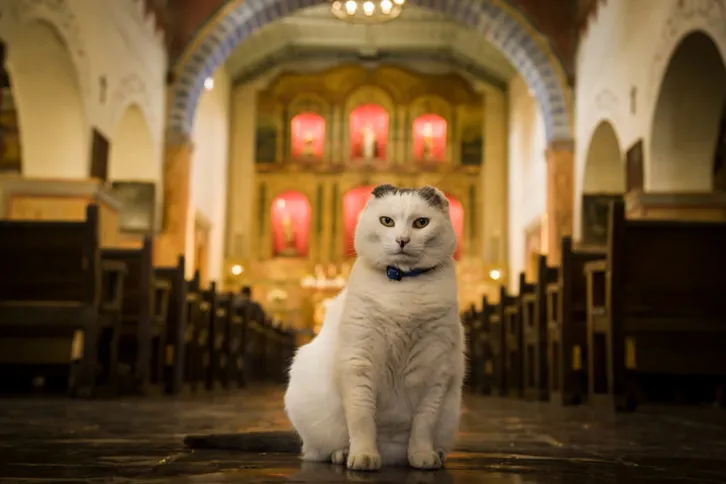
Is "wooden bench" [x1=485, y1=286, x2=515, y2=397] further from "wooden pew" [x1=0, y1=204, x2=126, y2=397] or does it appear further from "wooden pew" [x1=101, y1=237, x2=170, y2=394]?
"wooden pew" [x1=0, y1=204, x2=126, y2=397]

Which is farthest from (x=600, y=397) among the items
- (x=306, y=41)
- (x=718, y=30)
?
(x=306, y=41)

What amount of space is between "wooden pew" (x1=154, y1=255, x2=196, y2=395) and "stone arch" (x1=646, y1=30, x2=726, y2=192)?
6418mm

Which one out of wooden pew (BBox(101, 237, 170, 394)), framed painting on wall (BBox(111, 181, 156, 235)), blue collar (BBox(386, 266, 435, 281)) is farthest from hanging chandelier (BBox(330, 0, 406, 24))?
blue collar (BBox(386, 266, 435, 281))

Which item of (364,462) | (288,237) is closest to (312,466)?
(364,462)

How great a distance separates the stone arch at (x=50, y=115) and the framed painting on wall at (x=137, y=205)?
307 centimetres

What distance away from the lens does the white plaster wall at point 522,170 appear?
2030 cm

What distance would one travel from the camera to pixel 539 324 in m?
8.33

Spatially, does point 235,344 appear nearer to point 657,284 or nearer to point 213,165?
→ point 657,284

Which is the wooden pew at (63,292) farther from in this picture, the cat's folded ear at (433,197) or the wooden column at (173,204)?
the wooden column at (173,204)

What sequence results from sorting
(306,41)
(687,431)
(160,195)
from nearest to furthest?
(687,431) < (160,195) < (306,41)

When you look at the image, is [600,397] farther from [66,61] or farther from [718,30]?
[66,61]

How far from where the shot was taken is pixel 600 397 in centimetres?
641

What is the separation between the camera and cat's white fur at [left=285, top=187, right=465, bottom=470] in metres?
2.23

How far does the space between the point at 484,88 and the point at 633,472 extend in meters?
23.0
